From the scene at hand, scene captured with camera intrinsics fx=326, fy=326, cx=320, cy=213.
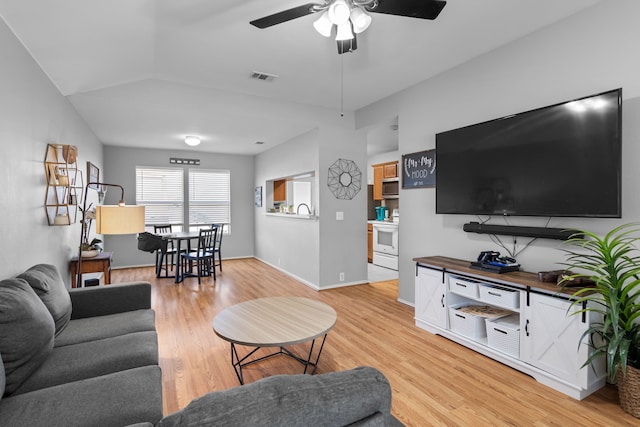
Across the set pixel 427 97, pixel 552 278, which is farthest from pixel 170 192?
pixel 552 278

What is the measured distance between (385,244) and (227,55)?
15.2 ft

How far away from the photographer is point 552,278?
241 cm

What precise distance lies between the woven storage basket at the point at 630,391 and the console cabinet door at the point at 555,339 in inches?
6.8

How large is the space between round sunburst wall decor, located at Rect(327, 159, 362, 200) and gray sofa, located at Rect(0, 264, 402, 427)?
308 centimetres

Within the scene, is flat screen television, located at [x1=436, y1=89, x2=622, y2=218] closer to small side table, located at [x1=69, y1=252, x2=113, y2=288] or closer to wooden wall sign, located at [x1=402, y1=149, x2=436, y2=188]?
wooden wall sign, located at [x1=402, y1=149, x2=436, y2=188]

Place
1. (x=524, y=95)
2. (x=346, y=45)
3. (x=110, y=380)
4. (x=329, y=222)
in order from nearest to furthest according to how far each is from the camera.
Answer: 1. (x=110, y=380)
2. (x=346, y=45)
3. (x=524, y=95)
4. (x=329, y=222)

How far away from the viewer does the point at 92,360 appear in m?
1.73

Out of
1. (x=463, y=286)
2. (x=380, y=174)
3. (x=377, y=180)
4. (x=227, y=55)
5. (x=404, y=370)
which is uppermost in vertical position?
(x=227, y=55)

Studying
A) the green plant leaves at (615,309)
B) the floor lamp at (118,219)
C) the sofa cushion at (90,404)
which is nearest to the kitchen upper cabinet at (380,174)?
the green plant leaves at (615,309)

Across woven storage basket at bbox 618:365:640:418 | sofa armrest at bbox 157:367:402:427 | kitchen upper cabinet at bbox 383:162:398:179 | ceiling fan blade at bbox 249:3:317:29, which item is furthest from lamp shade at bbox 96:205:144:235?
kitchen upper cabinet at bbox 383:162:398:179

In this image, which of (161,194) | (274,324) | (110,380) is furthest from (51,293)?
(161,194)

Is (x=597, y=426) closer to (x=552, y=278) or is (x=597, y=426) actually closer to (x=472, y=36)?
(x=552, y=278)

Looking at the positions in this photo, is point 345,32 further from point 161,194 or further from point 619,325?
point 161,194

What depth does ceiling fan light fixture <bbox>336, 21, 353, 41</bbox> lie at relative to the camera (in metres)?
2.08
